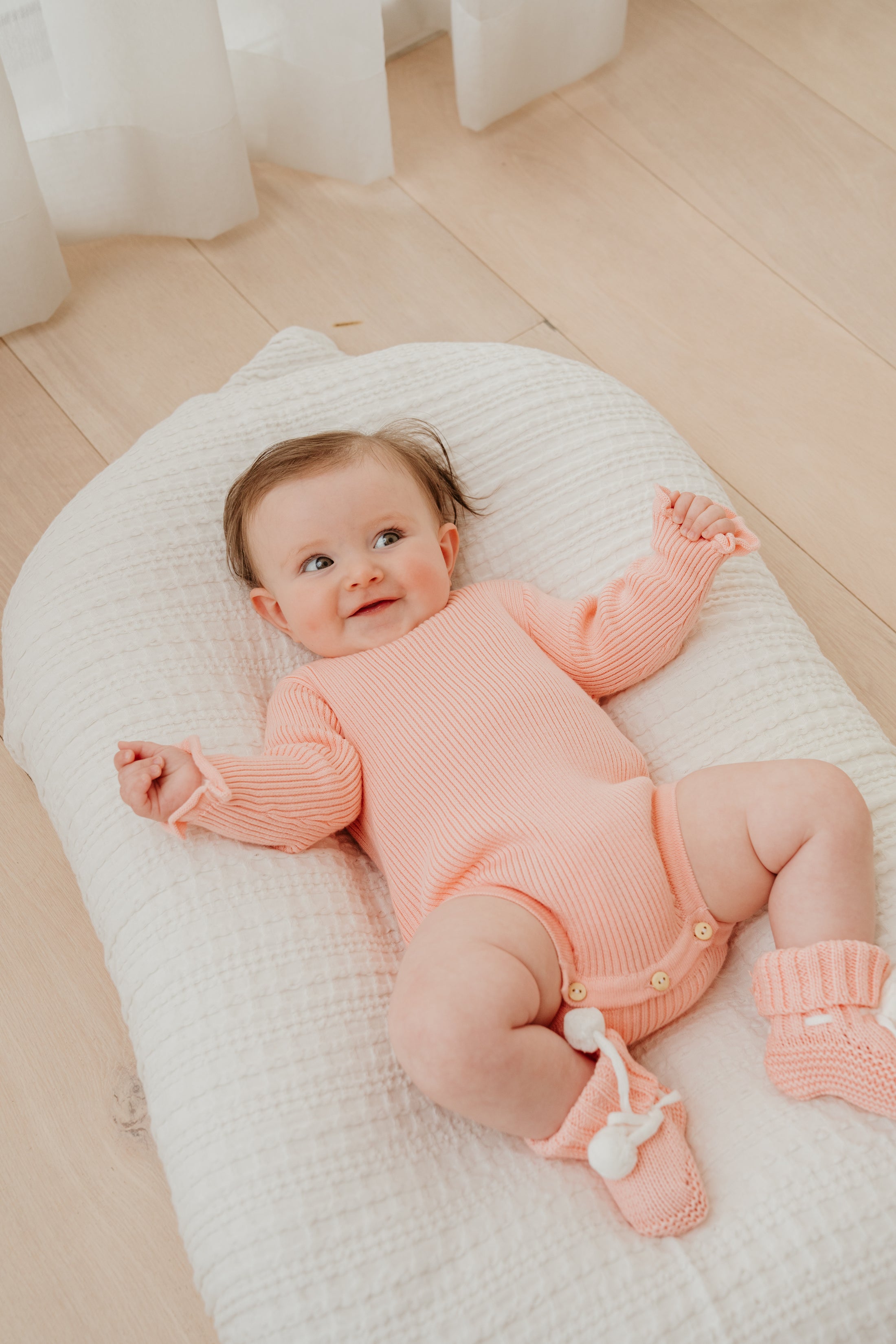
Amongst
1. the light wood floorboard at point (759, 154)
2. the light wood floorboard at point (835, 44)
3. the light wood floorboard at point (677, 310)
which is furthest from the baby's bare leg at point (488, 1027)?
the light wood floorboard at point (835, 44)

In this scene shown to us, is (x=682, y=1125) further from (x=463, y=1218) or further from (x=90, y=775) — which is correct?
(x=90, y=775)

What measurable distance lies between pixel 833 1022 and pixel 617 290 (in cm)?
113

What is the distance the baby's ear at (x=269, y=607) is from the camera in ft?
3.83

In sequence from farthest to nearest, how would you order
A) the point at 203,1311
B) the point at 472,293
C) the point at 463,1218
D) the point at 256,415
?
the point at 472,293 → the point at 256,415 → the point at 203,1311 → the point at 463,1218

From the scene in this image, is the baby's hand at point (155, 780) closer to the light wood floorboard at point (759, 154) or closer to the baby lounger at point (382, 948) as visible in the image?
the baby lounger at point (382, 948)

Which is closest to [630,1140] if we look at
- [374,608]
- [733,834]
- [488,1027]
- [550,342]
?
[488,1027]

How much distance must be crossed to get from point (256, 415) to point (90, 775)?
1.45 feet

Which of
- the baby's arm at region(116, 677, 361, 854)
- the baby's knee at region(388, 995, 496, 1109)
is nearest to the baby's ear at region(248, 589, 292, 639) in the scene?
the baby's arm at region(116, 677, 361, 854)

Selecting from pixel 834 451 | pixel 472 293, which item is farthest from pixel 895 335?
pixel 472 293

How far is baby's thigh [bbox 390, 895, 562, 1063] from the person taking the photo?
2.77 feet

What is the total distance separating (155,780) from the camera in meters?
0.99

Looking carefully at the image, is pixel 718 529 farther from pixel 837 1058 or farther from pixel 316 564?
pixel 837 1058

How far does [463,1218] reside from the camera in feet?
2.80

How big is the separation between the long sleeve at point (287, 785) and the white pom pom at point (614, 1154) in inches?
14.0
